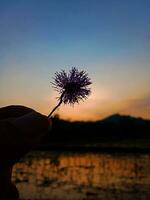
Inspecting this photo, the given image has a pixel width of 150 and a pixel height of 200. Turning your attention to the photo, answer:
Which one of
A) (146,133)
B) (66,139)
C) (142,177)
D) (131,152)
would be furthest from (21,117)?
(146,133)

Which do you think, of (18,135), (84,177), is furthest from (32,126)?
(84,177)

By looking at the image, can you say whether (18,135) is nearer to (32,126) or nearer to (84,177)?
(32,126)

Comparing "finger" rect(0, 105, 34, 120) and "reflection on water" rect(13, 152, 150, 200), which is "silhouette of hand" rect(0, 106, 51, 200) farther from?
"reflection on water" rect(13, 152, 150, 200)

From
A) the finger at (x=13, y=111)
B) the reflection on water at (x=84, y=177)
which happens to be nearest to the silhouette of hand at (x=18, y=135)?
the finger at (x=13, y=111)

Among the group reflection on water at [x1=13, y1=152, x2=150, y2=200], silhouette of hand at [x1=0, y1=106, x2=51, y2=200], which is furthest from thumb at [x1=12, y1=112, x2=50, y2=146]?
reflection on water at [x1=13, y1=152, x2=150, y2=200]

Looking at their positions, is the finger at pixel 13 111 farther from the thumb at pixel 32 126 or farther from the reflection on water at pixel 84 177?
the reflection on water at pixel 84 177
